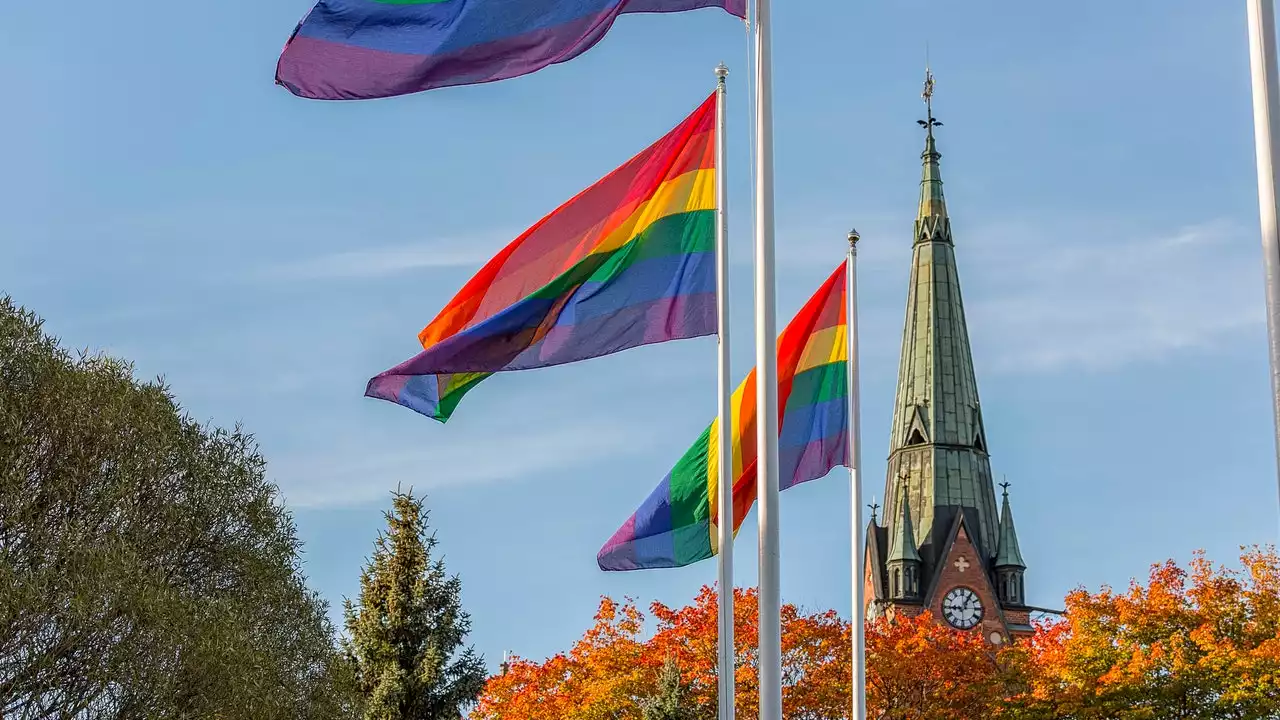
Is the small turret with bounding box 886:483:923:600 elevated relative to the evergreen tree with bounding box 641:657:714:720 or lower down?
elevated

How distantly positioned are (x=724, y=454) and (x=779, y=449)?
2485mm

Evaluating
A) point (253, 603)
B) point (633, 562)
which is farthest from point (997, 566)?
point (633, 562)

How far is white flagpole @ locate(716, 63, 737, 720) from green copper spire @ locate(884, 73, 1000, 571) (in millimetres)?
103054

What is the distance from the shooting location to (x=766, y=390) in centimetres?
2008

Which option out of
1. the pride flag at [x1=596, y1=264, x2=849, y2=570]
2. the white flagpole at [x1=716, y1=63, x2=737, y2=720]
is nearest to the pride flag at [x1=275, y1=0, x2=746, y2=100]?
the white flagpole at [x1=716, y1=63, x2=737, y2=720]

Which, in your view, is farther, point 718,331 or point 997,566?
point 997,566

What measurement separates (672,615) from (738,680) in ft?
13.2

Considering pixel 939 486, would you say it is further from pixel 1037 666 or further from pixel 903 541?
pixel 1037 666

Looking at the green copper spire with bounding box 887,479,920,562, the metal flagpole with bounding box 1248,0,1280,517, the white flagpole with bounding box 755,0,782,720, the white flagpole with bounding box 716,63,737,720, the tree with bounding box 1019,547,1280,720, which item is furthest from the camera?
the green copper spire with bounding box 887,479,920,562

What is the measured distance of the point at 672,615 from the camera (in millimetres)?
67000

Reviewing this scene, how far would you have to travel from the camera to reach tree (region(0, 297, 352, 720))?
32.3 meters

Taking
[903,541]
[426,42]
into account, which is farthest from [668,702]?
[903,541]

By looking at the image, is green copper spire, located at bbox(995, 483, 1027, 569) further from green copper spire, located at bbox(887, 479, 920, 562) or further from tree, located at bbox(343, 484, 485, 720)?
tree, located at bbox(343, 484, 485, 720)

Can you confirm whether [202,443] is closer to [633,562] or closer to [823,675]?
[633,562]
